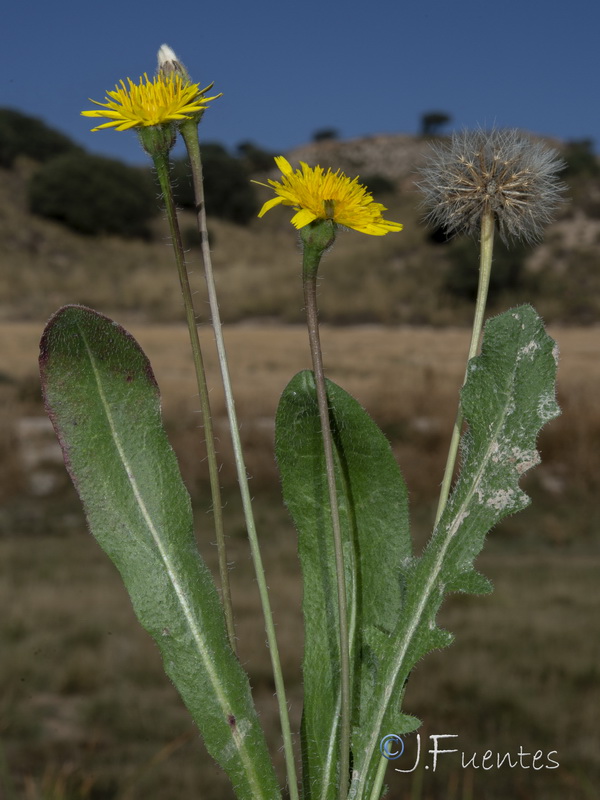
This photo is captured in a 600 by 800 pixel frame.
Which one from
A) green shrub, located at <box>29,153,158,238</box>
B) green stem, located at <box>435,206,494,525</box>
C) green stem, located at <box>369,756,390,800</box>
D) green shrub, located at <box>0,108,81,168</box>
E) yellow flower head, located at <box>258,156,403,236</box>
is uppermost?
green shrub, located at <box>0,108,81,168</box>

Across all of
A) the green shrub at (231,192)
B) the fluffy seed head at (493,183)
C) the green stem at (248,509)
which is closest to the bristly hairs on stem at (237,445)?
the green stem at (248,509)

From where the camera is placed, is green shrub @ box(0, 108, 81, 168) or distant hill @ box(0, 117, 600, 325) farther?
green shrub @ box(0, 108, 81, 168)

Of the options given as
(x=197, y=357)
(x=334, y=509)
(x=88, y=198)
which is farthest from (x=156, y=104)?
(x=88, y=198)

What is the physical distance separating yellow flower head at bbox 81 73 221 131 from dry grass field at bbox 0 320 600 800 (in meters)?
0.28

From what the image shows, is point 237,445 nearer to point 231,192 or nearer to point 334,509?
point 334,509

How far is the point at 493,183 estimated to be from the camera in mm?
723

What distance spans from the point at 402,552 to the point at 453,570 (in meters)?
0.05

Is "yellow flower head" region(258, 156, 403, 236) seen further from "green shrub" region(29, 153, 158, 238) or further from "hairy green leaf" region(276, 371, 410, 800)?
"green shrub" region(29, 153, 158, 238)

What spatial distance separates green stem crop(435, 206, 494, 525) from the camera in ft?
2.11

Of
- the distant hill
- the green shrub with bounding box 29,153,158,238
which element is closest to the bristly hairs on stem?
the distant hill

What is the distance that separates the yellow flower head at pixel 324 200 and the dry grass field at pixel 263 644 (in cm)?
26

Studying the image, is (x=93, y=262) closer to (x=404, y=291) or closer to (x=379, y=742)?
(x=404, y=291)

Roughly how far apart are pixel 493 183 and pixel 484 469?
248 millimetres

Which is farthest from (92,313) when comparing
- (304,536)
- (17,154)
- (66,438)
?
(17,154)
